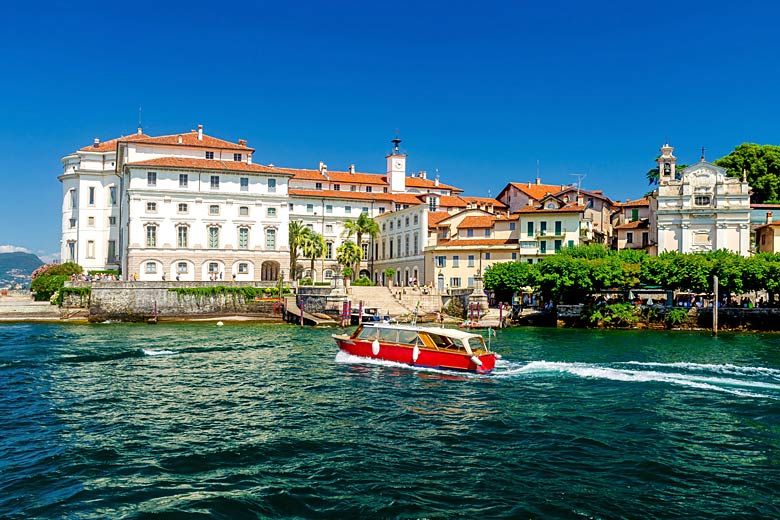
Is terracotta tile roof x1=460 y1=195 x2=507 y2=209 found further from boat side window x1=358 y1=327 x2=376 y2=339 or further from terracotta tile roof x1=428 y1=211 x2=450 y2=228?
boat side window x1=358 y1=327 x2=376 y2=339

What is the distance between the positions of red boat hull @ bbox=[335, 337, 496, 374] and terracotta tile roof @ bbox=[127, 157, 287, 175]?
43.5 metres

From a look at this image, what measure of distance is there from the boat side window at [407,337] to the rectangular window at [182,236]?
45214mm

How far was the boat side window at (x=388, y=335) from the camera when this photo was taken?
32.5 metres

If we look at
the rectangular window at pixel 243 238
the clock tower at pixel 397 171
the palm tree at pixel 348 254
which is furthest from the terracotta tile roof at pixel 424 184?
the rectangular window at pixel 243 238

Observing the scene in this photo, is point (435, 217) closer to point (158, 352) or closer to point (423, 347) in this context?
point (158, 352)

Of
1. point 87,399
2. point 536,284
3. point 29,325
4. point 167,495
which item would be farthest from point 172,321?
point 167,495

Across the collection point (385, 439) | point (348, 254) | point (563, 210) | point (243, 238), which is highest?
point (563, 210)

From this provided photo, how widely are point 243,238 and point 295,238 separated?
8.83m

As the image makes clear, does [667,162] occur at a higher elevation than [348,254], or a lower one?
higher

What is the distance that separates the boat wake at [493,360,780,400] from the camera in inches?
1001

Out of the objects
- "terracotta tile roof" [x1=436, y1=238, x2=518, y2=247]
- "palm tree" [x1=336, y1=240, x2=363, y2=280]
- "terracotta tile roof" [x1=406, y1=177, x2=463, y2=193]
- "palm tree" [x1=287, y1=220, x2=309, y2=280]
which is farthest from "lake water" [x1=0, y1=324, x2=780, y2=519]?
"terracotta tile roof" [x1=406, y1=177, x2=463, y2=193]

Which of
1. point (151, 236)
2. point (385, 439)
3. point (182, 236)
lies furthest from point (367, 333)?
point (151, 236)

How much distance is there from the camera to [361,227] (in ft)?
278

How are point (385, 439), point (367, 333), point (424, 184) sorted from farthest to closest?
point (424, 184), point (367, 333), point (385, 439)
